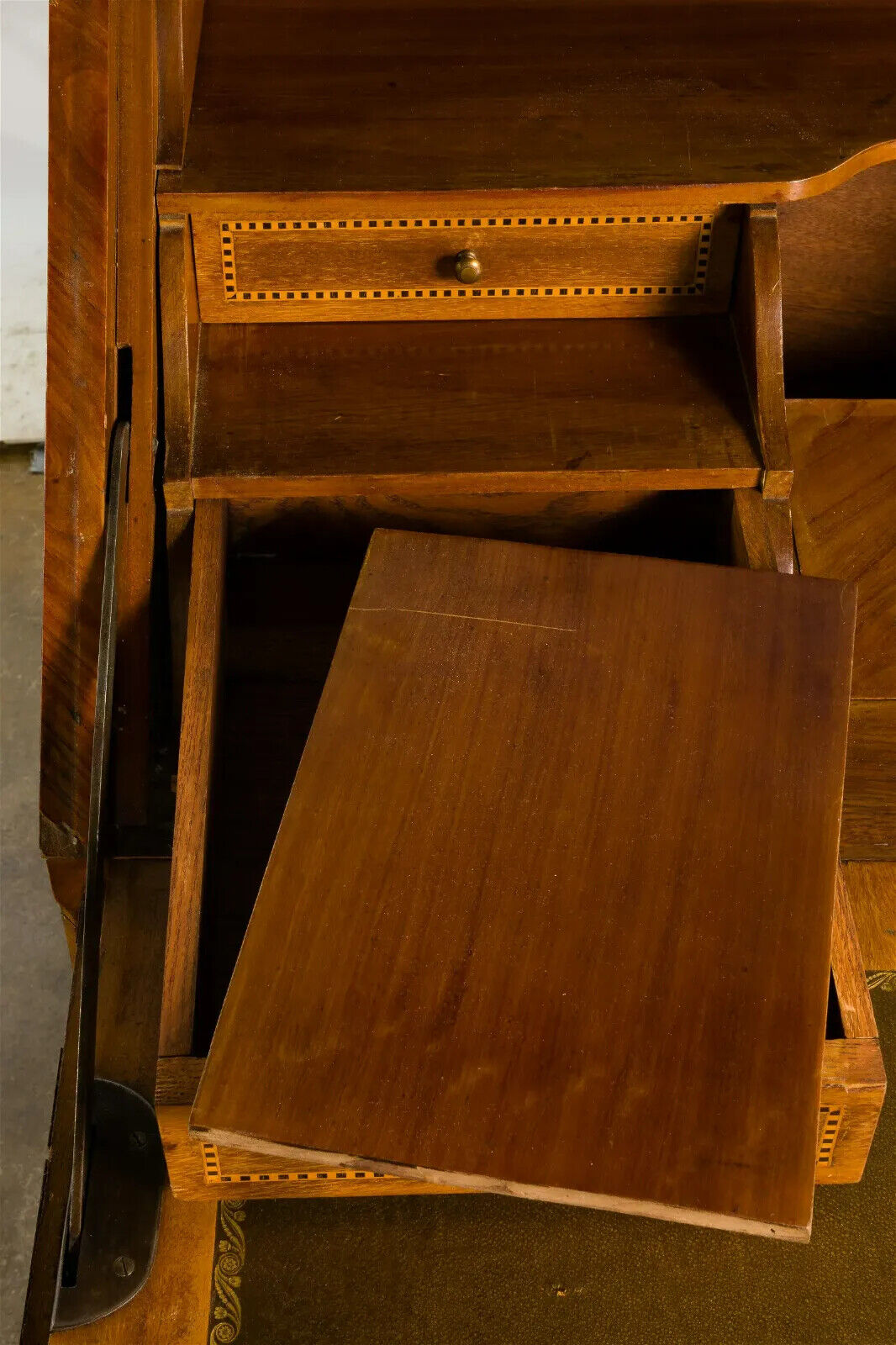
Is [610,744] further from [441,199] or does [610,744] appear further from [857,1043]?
[441,199]

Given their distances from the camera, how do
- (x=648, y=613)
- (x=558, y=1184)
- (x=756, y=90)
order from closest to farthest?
(x=558, y=1184) → (x=648, y=613) → (x=756, y=90)

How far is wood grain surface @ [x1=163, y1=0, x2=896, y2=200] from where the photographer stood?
4.41 ft

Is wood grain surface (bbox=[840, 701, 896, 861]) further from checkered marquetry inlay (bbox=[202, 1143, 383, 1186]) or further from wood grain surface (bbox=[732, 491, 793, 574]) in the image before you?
checkered marquetry inlay (bbox=[202, 1143, 383, 1186])

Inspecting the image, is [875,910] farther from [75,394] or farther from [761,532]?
[75,394]

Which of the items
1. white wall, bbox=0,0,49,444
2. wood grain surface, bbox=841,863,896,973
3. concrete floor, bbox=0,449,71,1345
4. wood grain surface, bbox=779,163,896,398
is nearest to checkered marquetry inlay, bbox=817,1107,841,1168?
wood grain surface, bbox=841,863,896,973

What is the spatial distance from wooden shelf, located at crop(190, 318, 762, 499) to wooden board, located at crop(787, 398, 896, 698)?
0.18 meters

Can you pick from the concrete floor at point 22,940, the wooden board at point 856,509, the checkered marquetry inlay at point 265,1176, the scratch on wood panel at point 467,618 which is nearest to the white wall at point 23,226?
the concrete floor at point 22,940

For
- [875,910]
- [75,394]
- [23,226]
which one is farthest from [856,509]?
[23,226]

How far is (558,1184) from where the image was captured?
0.83 metres

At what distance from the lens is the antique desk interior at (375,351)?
4.23 ft

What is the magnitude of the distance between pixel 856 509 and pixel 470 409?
18.1 inches

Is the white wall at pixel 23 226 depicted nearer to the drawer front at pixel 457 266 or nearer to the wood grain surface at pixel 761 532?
the drawer front at pixel 457 266

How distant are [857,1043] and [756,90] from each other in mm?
1003

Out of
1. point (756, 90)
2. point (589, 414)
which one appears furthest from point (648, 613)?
point (756, 90)
